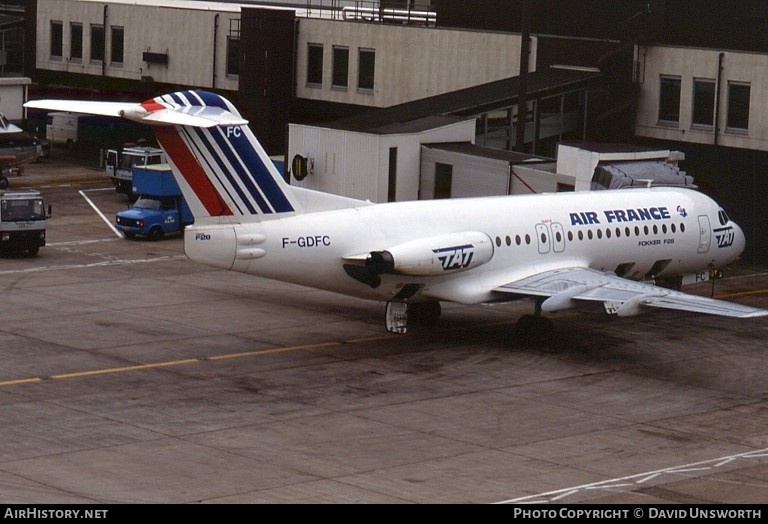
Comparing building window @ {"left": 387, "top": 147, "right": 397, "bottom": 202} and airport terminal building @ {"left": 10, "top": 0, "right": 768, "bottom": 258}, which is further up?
airport terminal building @ {"left": 10, "top": 0, "right": 768, "bottom": 258}

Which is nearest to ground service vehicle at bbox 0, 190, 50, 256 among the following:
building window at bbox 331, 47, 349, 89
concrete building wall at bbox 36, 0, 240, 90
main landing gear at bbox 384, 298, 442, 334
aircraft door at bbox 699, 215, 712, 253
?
main landing gear at bbox 384, 298, 442, 334

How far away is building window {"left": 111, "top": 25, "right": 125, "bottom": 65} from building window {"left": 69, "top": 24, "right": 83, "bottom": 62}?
Answer: 8.68ft

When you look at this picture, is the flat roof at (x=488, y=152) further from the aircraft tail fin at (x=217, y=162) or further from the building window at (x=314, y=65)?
the aircraft tail fin at (x=217, y=162)

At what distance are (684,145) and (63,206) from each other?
2498cm

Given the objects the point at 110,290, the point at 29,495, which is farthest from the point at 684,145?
the point at 29,495

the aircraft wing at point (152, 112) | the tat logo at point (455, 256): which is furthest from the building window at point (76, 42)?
the tat logo at point (455, 256)

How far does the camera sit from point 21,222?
159ft

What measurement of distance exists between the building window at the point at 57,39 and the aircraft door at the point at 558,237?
145 feet

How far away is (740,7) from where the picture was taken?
54.4 meters

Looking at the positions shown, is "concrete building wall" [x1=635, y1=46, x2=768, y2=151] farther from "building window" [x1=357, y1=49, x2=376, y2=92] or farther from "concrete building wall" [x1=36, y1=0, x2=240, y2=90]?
"concrete building wall" [x1=36, y1=0, x2=240, y2=90]

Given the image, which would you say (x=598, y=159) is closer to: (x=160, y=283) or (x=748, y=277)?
(x=748, y=277)

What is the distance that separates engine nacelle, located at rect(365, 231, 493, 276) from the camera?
116ft

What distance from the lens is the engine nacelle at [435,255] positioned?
35.4 metres

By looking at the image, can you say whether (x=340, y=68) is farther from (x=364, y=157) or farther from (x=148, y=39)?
(x=364, y=157)
